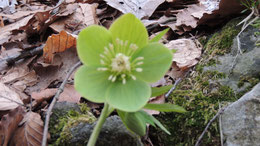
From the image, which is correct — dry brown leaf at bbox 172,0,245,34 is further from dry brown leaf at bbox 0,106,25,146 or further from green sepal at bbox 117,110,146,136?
dry brown leaf at bbox 0,106,25,146

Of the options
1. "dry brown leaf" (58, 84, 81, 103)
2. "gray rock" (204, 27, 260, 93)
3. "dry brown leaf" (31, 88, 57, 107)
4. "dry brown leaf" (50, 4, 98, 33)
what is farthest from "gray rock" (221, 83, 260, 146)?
"dry brown leaf" (50, 4, 98, 33)

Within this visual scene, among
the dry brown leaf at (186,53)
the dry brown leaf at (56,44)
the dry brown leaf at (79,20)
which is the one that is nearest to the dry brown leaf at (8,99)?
the dry brown leaf at (56,44)

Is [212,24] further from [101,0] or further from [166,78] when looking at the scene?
[101,0]

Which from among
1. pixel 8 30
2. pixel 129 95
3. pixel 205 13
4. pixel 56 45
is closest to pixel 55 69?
pixel 56 45

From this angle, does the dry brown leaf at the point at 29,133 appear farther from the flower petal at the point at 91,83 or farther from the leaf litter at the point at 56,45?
the flower petal at the point at 91,83

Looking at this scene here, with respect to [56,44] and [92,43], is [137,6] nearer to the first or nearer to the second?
[56,44]
